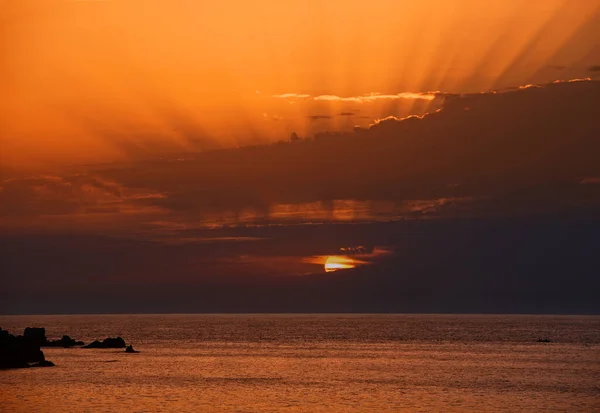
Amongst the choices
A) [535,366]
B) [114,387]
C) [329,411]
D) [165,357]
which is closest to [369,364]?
[535,366]

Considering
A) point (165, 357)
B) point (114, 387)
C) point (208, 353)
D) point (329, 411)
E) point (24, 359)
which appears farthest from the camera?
point (208, 353)

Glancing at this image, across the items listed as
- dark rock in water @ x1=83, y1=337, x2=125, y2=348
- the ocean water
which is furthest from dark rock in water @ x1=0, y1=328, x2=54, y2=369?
dark rock in water @ x1=83, y1=337, x2=125, y2=348

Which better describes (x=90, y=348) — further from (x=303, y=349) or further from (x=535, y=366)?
(x=535, y=366)

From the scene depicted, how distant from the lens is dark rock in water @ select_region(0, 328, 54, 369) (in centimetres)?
12469

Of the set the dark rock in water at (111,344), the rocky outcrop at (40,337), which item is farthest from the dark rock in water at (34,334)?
the dark rock in water at (111,344)

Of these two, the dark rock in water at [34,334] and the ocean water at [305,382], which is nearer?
the ocean water at [305,382]

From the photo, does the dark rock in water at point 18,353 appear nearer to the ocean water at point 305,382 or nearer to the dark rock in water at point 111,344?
the ocean water at point 305,382

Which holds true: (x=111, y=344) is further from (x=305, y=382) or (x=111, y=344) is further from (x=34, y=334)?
(x=305, y=382)

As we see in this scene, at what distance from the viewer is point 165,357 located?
156625 mm

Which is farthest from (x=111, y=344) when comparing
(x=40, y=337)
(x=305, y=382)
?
(x=305, y=382)

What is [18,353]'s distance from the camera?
125 m

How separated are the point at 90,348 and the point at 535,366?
91.9 metres

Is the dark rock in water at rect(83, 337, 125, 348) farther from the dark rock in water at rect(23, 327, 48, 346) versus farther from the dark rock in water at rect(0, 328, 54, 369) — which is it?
the dark rock in water at rect(0, 328, 54, 369)

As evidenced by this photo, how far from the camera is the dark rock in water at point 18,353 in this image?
409ft
